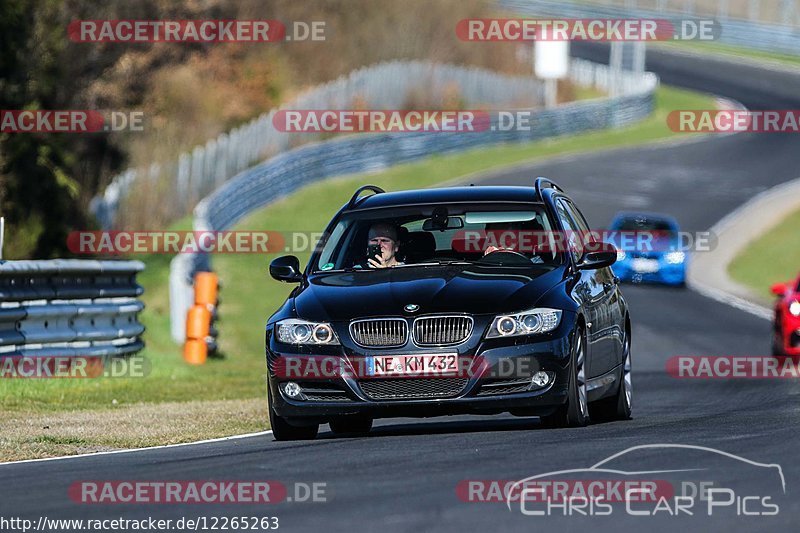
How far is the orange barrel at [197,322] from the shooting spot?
2058 cm

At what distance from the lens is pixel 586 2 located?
99.7 meters

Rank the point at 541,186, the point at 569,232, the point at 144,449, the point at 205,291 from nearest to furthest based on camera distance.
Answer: the point at 144,449, the point at 569,232, the point at 541,186, the point at 205,291

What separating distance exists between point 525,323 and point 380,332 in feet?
2.91

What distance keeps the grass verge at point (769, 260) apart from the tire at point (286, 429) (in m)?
22.4

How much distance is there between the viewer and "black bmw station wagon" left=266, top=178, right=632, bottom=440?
1030 cm

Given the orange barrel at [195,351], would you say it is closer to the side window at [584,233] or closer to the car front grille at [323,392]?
the side window at [584,233]

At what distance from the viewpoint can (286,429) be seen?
10.9m

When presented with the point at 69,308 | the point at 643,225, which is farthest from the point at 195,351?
the point at 643,225

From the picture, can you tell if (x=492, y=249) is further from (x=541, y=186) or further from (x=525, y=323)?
(x=525, y=323)

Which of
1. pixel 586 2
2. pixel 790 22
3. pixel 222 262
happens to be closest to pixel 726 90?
pixel 790 22

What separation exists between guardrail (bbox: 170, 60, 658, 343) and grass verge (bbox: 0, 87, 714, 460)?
1.84ft

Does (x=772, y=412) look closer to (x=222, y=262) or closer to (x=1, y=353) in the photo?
(x=1, y=353)

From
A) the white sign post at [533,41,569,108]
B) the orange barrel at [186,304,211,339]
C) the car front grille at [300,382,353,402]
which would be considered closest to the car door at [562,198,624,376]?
the car front grille at [300,382,353,402]

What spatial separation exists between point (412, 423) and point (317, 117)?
37.7 metres
